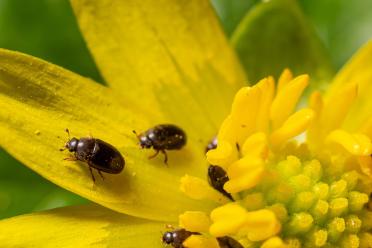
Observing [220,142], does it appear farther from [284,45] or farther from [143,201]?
[284,45]

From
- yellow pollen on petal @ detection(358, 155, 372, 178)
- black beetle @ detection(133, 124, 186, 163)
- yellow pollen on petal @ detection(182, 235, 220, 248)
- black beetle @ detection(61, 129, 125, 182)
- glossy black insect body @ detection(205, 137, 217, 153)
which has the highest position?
black beetle @ detection(61, 129, 125, 182)

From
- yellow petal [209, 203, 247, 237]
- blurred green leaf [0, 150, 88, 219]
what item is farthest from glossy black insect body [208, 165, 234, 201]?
blurred green leaf [0, 150, 88, 219]

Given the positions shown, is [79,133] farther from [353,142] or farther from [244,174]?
[353,142]

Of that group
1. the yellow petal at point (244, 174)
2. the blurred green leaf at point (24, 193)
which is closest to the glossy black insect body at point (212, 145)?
the yellow petal at point (244, 174)

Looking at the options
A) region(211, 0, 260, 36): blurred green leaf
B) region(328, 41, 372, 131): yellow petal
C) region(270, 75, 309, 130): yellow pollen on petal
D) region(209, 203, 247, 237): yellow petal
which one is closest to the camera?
region(209, 203, 247, 237): yellow petal

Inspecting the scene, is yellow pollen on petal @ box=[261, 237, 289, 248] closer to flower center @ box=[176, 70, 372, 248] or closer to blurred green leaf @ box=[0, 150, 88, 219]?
flower center @ box=[176, 70, 372, 248]

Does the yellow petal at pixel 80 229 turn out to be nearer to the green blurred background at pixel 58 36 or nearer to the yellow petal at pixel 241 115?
the yellow petal at pixel 241 115

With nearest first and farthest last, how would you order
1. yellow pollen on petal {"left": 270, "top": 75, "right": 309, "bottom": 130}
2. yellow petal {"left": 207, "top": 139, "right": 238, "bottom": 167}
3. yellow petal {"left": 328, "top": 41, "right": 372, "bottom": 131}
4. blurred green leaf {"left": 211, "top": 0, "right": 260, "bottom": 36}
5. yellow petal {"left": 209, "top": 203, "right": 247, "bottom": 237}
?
yellow petal {"left": 209, "top": 203, "right": 247, "bottom": 237} < yellow petal {"left": 207, "top": 139, "right": 238, "bottom": 167} < yellow pollen on petal {"left": 270, "top": 75, "right": 309, "bottom": 130} < yellow petal {"left": 328, "top": 41, "right": 372, "bottom": 131} < blurred green leaf {"left": 211, "top": 0, "right": 260, "bottom": 36}

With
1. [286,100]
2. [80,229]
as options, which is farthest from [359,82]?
[80,229]
